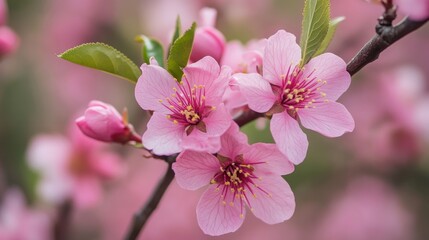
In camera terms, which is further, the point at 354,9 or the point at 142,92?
the point at 354,9

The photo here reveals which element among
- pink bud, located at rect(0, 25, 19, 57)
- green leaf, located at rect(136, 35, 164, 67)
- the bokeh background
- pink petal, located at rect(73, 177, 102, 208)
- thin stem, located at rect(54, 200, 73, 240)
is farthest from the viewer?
the bokeh background

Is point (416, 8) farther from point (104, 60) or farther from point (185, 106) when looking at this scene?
point (104, 60)

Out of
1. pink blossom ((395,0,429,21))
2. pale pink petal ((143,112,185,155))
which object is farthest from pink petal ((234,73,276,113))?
pink blossom ((395,0,429,21))

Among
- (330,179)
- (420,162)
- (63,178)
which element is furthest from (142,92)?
(420,162)

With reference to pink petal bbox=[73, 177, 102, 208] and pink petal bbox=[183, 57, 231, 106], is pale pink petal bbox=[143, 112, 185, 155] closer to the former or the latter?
pink petal bbox=[183, 57, 231, 106]

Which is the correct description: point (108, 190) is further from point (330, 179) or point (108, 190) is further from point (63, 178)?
point (330, 179)
